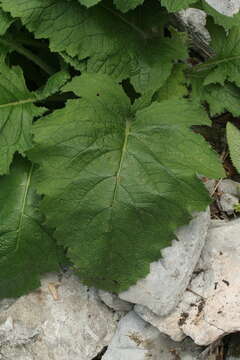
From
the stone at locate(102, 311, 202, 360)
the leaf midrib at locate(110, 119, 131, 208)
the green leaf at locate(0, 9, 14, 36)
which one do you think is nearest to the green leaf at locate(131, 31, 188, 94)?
the leaf midrib at locate(110, 119, 131, 208)

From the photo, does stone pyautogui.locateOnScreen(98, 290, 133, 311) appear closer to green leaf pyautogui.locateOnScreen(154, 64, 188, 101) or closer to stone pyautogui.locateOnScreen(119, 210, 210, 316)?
stone pyautogui.locateOnScreen(119, 210, 210, 316)

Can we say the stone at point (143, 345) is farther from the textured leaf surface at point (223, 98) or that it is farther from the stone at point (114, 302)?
the textured leaf surface at point (223, 98)

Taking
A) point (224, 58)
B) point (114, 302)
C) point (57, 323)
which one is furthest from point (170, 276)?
point (224, 58)

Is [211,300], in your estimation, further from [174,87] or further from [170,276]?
[174,87]

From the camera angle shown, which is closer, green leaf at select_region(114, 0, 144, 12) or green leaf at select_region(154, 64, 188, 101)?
green leaf at select_region(114, 0, 144, 12)

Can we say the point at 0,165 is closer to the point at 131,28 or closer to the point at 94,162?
the point at 94,162

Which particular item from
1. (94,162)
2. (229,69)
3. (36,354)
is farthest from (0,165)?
(229,69)
